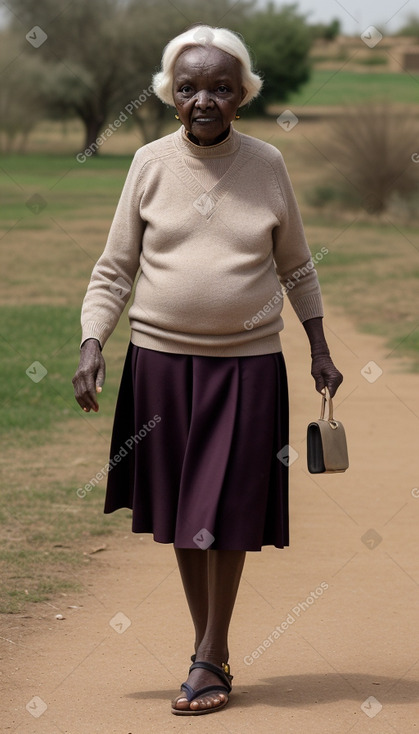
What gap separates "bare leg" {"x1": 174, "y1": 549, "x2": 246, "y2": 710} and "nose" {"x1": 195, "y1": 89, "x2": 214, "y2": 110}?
1.18 meters

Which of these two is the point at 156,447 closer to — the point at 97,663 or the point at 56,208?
the point at 97,663

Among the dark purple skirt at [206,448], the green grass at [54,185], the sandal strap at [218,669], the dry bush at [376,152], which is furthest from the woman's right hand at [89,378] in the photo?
the dry bush at [376,152]

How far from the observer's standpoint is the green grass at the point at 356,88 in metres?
41.0

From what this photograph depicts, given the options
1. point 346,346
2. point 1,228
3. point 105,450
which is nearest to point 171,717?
point 105,450

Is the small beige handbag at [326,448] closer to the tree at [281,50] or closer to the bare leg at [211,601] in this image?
the bare leg at [211,601]

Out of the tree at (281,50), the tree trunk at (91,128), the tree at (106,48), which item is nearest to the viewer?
the tree at (106,48)

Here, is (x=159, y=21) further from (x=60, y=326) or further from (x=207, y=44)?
(x=207, y=44)

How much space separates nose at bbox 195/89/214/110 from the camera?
10.4 ft

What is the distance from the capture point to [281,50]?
4325cm

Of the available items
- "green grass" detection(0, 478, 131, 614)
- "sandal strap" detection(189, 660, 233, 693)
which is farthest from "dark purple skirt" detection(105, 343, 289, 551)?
"green grass" detection(0, 478, 131, 614)

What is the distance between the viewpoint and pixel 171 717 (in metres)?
3.38

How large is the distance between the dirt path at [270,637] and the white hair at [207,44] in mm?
1659

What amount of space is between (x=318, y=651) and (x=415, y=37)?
178 ft

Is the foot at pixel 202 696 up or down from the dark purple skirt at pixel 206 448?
down
